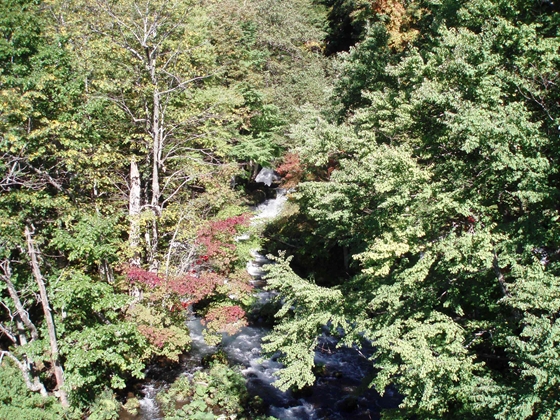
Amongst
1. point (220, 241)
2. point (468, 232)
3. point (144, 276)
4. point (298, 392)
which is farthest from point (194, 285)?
point (468, 232)

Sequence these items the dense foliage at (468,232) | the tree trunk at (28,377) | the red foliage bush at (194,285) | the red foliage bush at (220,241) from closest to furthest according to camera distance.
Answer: the dense foliage at (468,232) < the tree trunk at (28,377) < the red foliage bush at (194,285) < the red foliage bush at (220,241)

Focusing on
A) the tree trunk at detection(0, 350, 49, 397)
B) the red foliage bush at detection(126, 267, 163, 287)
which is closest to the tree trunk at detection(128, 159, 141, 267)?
the red foliage bush at detection(126, 267, 163, 287)

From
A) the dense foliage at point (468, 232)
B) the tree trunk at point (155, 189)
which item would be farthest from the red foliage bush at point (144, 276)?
the dense foliage at point (468, 232)

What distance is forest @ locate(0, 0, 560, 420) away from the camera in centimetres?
899

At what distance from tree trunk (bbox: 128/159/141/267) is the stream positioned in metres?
4.30

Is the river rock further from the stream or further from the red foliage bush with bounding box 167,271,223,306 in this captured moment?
the red foliage bush with bounding box 167,271,223,306

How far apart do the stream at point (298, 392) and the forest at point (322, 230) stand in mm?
238

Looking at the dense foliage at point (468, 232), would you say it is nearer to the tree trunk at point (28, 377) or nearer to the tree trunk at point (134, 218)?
the tree trunk at point (134, 218)

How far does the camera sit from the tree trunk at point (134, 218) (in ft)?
44.0

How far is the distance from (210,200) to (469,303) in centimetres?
1018

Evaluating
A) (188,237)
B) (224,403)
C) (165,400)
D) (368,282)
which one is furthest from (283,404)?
(188,237)

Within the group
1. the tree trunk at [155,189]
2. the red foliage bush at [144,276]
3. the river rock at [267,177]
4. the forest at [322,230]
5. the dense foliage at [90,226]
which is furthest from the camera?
the river rock at [267,177]

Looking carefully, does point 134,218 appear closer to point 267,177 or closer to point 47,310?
point 47,310

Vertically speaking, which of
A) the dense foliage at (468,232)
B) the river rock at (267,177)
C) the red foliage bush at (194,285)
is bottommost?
the river rock at (267,177)
